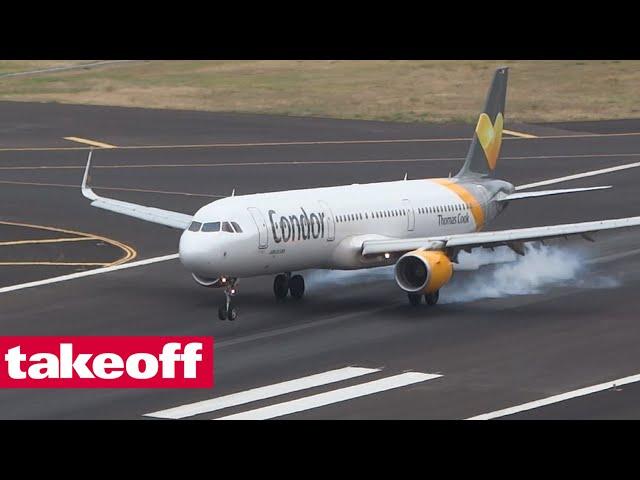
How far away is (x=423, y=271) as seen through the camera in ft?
182

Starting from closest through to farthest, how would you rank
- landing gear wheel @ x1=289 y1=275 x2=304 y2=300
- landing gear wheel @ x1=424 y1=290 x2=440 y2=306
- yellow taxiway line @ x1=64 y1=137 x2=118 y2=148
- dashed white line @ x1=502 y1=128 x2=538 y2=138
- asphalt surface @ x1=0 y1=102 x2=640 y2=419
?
1. asphalt surface @ x1=0 y1=102 x2=640 y2=419
2. landing gear wheel @ x1=424 y1=290 x2=440 y2=306
3. landing gear wheel @ x1=289 y1=275 x2=304 y2=300
4. yellow taxiway line @ x1=64 y1=137 x2=118 y2=148
5. dashed white line @ x1=502 y1=128 x2=538 y2=138

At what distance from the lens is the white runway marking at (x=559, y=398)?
140 feet

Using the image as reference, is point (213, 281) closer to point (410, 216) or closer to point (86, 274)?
point (410, 216)

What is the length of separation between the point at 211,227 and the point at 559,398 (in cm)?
1409

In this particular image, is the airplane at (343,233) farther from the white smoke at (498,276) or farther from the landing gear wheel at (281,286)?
the white smoke at (498,276)

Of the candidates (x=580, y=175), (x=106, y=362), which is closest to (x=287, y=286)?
(x=106, y=362)

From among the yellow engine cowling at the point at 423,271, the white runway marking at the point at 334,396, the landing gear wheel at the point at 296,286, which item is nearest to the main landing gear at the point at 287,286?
the landing gear wheel at the point at 296,286

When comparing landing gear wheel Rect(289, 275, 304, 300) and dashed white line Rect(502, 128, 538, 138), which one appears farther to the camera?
dashed white line Rect(502, 128, 538, 138)

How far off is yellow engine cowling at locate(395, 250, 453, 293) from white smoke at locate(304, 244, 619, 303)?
294 centimetres

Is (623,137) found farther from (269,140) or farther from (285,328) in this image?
(285,328)

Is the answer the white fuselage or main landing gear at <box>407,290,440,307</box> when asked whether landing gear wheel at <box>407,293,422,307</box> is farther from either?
the white fuselage

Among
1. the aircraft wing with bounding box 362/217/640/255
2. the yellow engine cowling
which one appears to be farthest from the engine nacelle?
the aircraft wing with bounding box 362/217/640/255

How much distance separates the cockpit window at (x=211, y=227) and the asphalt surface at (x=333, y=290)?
311 cm

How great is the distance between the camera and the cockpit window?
175ft
